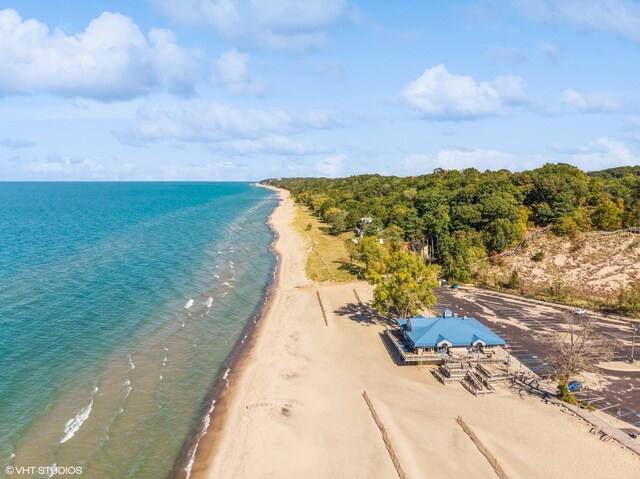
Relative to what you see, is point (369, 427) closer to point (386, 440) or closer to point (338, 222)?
point (386, 440)

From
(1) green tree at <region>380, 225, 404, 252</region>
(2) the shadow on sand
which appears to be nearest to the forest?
(1) green tree at <region>380, 225, 404, 252</region>

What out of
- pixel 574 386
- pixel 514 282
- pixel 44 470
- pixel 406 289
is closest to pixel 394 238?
pixel 514 282

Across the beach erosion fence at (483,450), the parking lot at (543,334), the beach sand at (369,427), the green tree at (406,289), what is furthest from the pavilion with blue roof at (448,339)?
the beach erosion fence at (483,450)

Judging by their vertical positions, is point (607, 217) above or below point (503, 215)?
above

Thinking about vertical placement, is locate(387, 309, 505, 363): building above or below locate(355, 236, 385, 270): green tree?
below

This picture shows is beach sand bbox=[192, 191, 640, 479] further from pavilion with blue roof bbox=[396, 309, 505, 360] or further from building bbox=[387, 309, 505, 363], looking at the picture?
pavilion with blue roof bbox=[396, 309, 505, 360]

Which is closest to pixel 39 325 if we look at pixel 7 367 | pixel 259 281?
pixel 7 367
